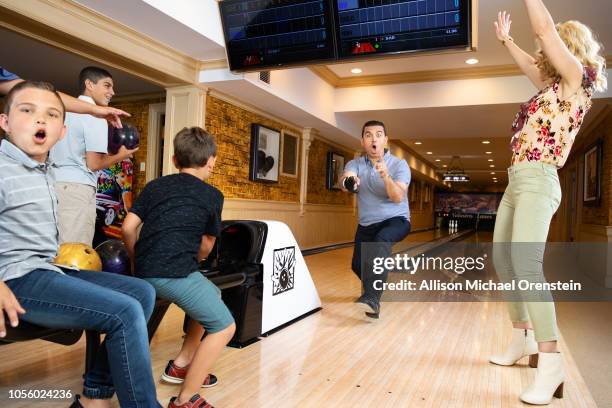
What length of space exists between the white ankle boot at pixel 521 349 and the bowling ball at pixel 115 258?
190 cm

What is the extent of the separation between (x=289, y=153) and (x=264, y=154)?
1.03 meters

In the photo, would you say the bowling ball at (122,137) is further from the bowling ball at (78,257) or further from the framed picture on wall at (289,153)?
the framed picture on wall at (289,153)

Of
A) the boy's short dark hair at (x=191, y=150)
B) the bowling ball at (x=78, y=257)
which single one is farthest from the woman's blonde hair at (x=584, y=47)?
the bowling ball at (x=78, y=257)

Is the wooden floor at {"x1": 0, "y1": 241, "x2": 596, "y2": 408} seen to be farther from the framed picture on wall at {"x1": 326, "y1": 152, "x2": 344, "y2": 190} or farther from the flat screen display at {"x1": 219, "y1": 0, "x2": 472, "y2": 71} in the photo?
the framed picture on wall at {"x1": 326, "y1": 152, "x2": 344, "y2": 190}

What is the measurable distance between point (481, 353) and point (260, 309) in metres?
1.30

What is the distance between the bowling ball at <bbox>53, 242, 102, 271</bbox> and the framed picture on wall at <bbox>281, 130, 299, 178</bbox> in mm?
6275

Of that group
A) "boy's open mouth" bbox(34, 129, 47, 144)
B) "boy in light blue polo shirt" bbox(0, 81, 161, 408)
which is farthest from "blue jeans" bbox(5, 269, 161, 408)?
"boy's open mouth" bbox(34, 129, 47, 144)

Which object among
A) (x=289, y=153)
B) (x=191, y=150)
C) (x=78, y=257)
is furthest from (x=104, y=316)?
(x=289, y=153)

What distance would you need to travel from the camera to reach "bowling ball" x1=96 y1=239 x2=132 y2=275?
182 centimetres

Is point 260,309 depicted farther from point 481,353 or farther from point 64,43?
point 64,43

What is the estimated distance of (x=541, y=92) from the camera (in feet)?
6.76

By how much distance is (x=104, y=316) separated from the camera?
51.6 inches

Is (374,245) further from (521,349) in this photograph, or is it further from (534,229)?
(534,229)

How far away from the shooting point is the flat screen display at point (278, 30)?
4027mm
